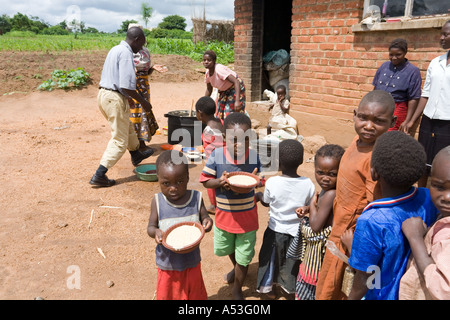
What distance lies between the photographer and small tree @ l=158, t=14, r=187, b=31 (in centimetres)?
6938

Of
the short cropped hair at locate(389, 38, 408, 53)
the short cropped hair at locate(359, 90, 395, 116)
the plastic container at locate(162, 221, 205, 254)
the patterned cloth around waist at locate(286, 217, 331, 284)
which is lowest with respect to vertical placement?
the patterned cloth around waist at locate(286, 217, 331, 284)

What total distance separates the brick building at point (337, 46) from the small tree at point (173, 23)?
6793cm

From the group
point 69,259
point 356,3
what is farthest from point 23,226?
point 356,3

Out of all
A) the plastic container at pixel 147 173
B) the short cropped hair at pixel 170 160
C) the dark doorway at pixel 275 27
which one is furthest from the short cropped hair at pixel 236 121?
the dark doorway at pixel 275 27

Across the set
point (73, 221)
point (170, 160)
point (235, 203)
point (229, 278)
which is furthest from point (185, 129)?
point (170, 160)

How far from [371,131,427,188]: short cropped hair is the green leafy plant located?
11.4m

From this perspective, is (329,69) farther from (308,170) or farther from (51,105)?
(51,105)

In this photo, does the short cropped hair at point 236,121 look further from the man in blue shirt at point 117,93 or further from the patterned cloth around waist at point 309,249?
the man in blue shirt at point 117,93

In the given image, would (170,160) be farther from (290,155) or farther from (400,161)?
(400,161)

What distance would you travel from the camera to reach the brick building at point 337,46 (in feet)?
14.5

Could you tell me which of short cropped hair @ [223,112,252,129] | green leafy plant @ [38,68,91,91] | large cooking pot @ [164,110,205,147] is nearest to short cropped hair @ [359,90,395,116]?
short cropped hair @ [223,112,252,129]

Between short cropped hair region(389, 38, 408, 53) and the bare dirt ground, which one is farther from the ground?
short cropped hair region(389, 38, 408, 53)

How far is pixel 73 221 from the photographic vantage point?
3816mm

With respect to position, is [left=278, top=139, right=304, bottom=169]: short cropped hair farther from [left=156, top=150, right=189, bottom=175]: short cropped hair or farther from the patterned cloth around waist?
[left=156, top=150, right=189, bottom=175]: short cropped hair
